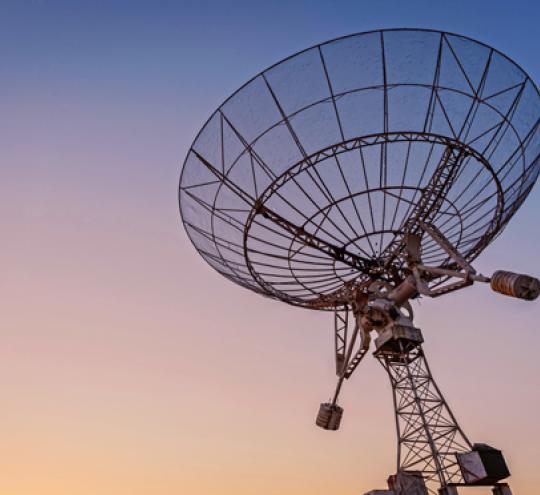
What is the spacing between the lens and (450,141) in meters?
15.0

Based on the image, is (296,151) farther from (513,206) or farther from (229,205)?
(513,206)

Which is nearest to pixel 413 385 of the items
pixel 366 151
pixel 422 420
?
pixel 422 420

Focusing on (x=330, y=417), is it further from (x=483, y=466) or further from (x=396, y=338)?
(x=483, y=466)

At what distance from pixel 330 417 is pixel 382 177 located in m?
10.4

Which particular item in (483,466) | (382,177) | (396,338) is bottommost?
(483,466)

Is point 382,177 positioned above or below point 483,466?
above

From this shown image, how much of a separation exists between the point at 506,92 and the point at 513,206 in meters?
4.21

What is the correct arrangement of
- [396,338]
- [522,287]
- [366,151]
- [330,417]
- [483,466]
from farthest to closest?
[330,417] → [396,338] → [366,151] → [483,466] → [522,287]

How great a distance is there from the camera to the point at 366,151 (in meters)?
16.4

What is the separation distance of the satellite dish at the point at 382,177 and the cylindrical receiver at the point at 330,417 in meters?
0.07

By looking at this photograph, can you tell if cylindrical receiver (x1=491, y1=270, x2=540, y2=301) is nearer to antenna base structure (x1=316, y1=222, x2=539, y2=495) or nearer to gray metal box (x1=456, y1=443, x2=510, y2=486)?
antenna base structure (x1=316, y1=222, x2=539, y2=495)

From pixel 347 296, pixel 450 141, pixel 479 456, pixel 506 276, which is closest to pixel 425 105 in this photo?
pixel 450 141

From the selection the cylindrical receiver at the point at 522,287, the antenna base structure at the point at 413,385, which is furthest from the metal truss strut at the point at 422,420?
the cylindrical receiver at the point at 522,287

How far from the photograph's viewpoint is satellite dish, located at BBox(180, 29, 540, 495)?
15.2 metres
